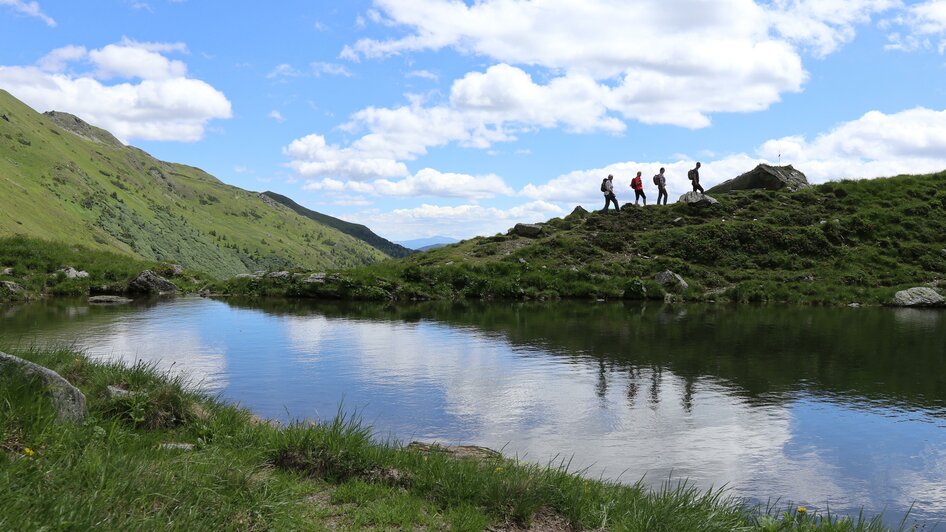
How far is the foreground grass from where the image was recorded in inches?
229

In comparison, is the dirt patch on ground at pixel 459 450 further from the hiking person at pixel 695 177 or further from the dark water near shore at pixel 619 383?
the hiking person at pixel 695 177

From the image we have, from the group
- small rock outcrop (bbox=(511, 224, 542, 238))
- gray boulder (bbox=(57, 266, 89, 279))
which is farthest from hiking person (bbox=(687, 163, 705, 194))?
gray boulder (bbox=(57, 266, 89, 279))

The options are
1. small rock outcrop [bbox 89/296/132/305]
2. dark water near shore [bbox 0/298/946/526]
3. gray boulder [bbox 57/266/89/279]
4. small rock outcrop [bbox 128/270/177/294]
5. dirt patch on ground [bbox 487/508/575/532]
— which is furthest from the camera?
small rock outcrop [bbox 128/270/177/294]

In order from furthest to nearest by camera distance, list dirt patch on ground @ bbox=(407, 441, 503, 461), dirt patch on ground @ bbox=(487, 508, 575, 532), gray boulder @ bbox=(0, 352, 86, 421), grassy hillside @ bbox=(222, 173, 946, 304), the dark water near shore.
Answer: grassy hillside @ bbox=(222, 173, 946, 304), the dark water near shore, dirt patch on ground @ bbox=(407, 441, 503, 461), gray boulder @ bbox=(0, 352, 86, 421), dirt patch on ground @ bbox=(487, 508, 575, 532)

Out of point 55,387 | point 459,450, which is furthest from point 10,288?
point 459,450

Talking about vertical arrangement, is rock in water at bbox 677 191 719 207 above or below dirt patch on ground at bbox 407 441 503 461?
above

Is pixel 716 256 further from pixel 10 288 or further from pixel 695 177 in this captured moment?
pixel 10 288

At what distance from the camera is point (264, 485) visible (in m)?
7.09

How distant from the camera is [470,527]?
277 inches

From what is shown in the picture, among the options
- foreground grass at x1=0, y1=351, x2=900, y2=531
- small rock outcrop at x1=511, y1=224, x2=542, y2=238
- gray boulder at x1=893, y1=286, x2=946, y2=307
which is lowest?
foreground grass at x1=0, y1=351, x2=900, y2=531

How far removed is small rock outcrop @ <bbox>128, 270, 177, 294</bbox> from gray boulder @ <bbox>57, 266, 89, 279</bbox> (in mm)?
2854

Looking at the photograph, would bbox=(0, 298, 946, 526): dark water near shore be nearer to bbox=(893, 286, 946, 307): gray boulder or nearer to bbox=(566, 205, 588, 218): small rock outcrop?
bbox=(893, 286, 946, 307): gray boulder

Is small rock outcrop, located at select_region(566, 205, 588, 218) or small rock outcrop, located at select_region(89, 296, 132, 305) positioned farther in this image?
small rock outcrop, located at select_region(566, 205, 588, 218)

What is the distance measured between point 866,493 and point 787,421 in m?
3.71
